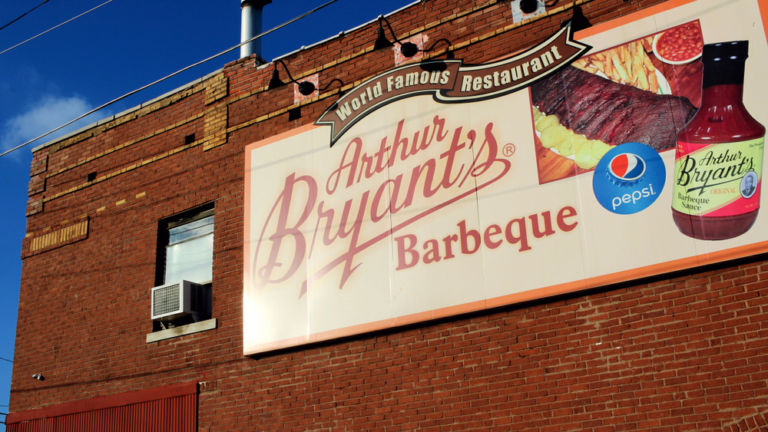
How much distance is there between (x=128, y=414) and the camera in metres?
11.9

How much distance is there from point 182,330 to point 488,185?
5.08 m

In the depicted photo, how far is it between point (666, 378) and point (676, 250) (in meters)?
1.34

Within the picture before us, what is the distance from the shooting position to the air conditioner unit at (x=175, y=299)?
11812mm

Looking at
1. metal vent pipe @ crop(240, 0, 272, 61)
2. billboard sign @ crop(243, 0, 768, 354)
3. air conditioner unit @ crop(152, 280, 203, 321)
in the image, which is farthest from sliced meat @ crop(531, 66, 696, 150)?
metal vent pipe @ crop(240, 0, 272, 61)

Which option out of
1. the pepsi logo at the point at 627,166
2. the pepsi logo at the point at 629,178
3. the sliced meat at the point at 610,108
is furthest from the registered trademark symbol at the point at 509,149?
the pepsi logo at the point at 627,166

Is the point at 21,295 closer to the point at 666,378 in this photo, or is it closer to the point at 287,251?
the point at 287,251

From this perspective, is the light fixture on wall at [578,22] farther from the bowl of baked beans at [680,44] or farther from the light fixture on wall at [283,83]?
the light fixture on wall at [283,83]

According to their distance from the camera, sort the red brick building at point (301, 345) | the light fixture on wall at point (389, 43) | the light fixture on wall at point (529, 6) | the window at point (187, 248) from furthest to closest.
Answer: the window at point (187, 248), the light fixture on wall at point (389, 43), the light fixture on wall at point (529, 6), the red brick building at point (301, 345)

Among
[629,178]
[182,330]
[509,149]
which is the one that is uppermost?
[509,149]

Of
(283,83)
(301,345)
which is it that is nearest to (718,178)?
(301,345)

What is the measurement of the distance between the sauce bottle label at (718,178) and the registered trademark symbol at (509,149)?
→ 1942mm

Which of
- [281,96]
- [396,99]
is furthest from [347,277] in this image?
[281,96]

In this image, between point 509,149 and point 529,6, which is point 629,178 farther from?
point 529,6

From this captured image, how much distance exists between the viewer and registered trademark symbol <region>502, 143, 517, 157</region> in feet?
32.6
